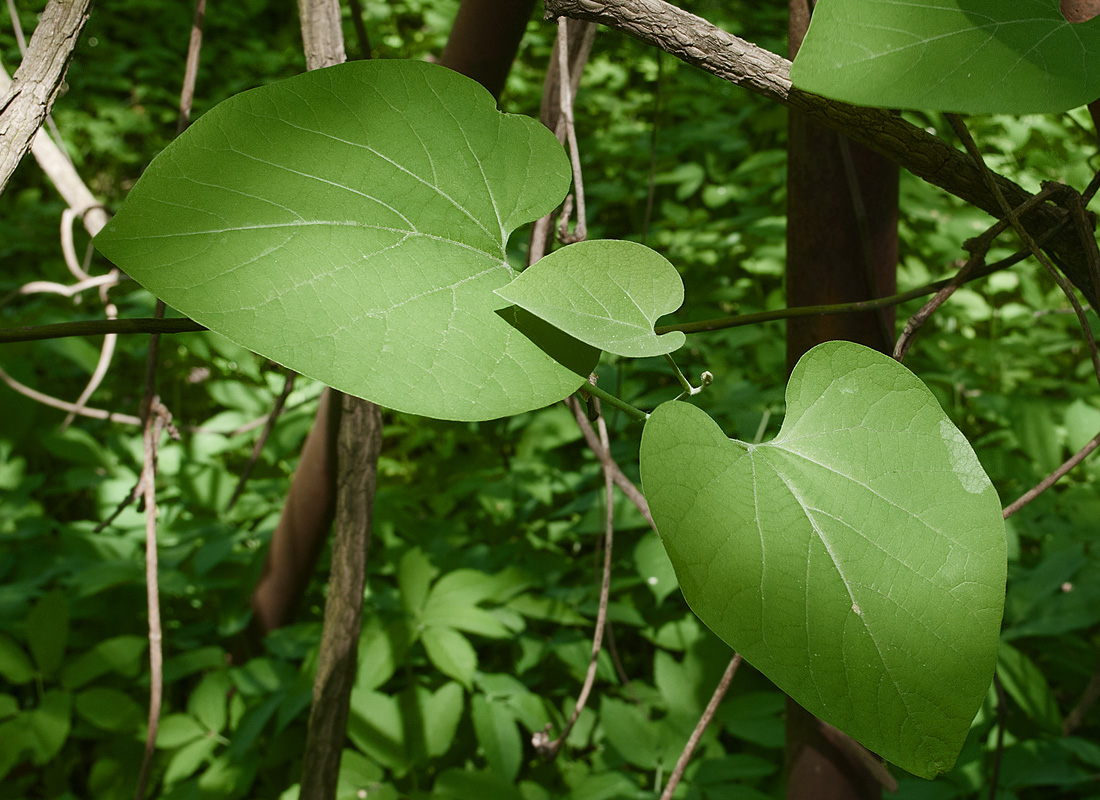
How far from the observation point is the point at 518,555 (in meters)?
1.20

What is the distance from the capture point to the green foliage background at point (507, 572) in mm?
900

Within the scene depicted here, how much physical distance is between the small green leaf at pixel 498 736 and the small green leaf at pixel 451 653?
0.04 metres

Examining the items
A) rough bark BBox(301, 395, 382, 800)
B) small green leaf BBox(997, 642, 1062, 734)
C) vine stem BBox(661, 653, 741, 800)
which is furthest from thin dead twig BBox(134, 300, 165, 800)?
small green leaf BBox(997, 642, 1062, 734)

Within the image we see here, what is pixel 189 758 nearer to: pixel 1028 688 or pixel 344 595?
pixel 344 595

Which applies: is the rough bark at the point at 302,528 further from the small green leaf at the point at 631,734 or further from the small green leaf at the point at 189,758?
the small green leaf at the point at 631,734

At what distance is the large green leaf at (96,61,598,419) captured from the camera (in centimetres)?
23

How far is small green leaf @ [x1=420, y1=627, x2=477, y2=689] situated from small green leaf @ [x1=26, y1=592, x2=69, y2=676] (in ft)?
1.60

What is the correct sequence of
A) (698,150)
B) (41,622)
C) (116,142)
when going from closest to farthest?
1. (41,622)
2. (698,150)
3. (116,142)

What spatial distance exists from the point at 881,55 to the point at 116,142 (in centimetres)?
308

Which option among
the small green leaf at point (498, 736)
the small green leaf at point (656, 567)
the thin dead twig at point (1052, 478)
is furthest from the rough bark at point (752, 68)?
the small green leaf at point (498, 736)

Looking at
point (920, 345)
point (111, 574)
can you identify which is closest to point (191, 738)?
point (111, 574)

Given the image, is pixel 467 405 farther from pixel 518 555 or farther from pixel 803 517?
pixel 518 555

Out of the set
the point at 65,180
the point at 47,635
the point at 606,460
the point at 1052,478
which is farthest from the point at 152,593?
the point at 47,635

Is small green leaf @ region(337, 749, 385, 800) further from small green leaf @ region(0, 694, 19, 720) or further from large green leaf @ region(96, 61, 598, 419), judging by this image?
large green leaf @ region(96, 61, 598, 419)
